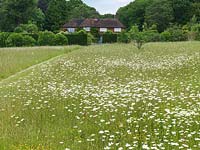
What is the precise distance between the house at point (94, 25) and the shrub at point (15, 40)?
1733 inches

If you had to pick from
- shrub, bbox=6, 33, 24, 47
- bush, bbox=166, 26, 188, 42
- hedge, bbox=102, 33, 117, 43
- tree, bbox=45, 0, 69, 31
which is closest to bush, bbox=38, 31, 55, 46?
shrub, bbox=6, 33, 24, 47

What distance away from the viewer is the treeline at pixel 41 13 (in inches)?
3497

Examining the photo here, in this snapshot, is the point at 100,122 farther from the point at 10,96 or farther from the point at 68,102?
the point at 10,96

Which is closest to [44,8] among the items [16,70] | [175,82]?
[16,70]

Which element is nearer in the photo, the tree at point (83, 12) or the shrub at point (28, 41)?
the shrub at point (28, 41)

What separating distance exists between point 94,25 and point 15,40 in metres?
48.7

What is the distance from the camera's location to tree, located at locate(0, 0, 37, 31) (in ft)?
290

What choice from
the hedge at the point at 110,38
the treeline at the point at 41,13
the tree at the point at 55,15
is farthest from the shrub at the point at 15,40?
the tree at the point at 55,15

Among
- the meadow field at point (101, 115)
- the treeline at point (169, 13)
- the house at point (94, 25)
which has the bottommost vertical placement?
the meadow field at point (101, 115)

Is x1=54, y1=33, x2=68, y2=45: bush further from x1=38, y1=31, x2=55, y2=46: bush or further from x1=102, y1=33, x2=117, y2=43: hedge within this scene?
x1=102, y1=33, x2=117, y2=43: hedge

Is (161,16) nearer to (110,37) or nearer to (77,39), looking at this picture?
(110,37)

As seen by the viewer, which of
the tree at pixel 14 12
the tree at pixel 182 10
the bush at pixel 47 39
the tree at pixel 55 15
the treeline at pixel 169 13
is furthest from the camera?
the tree at pixel 55 15

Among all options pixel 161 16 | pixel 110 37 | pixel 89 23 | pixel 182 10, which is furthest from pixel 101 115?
pixel 89 23

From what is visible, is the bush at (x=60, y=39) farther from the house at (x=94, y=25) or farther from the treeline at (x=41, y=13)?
the house at (x=94, y=25)
